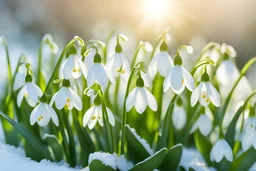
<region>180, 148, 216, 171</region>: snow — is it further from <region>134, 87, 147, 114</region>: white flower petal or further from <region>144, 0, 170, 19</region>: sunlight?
<region>144, 0, 170, 19</region>: sunlight

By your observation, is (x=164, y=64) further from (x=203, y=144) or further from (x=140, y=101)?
(x=203, y=144)

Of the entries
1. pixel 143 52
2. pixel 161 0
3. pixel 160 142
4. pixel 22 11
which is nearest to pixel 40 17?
pixel 22 11

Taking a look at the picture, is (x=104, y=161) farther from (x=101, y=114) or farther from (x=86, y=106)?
(x=86, y=106)

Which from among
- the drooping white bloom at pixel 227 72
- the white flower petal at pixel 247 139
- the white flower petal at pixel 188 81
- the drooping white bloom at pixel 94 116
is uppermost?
the white flower petal at pixel 188 81

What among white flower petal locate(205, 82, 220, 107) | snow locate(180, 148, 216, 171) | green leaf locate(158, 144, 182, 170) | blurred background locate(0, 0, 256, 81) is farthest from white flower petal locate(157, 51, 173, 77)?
blurred background locate(0, 0, 256, 81)

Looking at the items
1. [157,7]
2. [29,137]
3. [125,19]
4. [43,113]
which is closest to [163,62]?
[43,113]

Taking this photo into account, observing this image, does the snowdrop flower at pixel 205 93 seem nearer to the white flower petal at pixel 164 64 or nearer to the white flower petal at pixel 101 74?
the white flower petal at pixel 164 64

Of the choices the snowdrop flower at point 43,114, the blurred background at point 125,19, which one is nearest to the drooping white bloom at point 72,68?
the snowdrop flower at point 43,114
